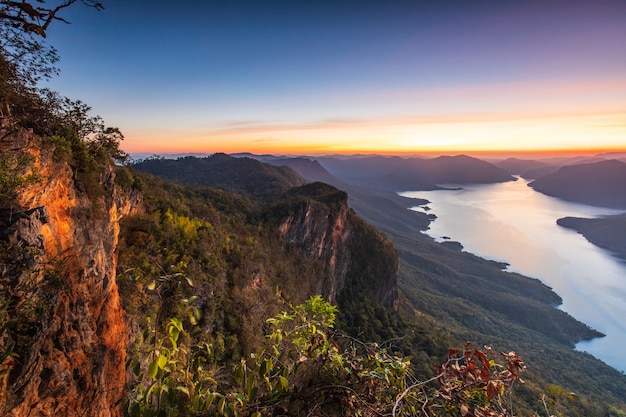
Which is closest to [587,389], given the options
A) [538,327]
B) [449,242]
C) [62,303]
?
[538,327]

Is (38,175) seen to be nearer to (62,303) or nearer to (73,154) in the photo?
(73,154)

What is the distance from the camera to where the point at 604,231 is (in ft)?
387

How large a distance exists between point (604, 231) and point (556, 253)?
36.6 m

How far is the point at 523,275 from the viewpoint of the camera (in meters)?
84.3

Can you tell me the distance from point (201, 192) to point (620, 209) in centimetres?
23065

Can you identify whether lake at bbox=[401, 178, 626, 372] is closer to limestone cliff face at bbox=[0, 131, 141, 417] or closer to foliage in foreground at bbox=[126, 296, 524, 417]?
foliage in foreground at bbox=[126, 296, 524, 417]

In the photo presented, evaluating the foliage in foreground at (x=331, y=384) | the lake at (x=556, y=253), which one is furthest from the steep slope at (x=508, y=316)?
the foliage in foreground at (x=331, y=384)

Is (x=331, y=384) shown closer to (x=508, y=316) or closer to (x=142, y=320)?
(x=142, y=320)

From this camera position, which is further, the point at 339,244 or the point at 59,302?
the point at 339,244

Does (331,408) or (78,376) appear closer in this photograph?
(331,408)

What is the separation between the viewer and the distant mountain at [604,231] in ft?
361

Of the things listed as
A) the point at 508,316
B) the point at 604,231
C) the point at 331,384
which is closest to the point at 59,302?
the point at 331,384

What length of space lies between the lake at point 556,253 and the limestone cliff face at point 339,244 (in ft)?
157

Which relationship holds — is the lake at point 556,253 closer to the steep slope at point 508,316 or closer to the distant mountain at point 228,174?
the steep slope at point 508,316
